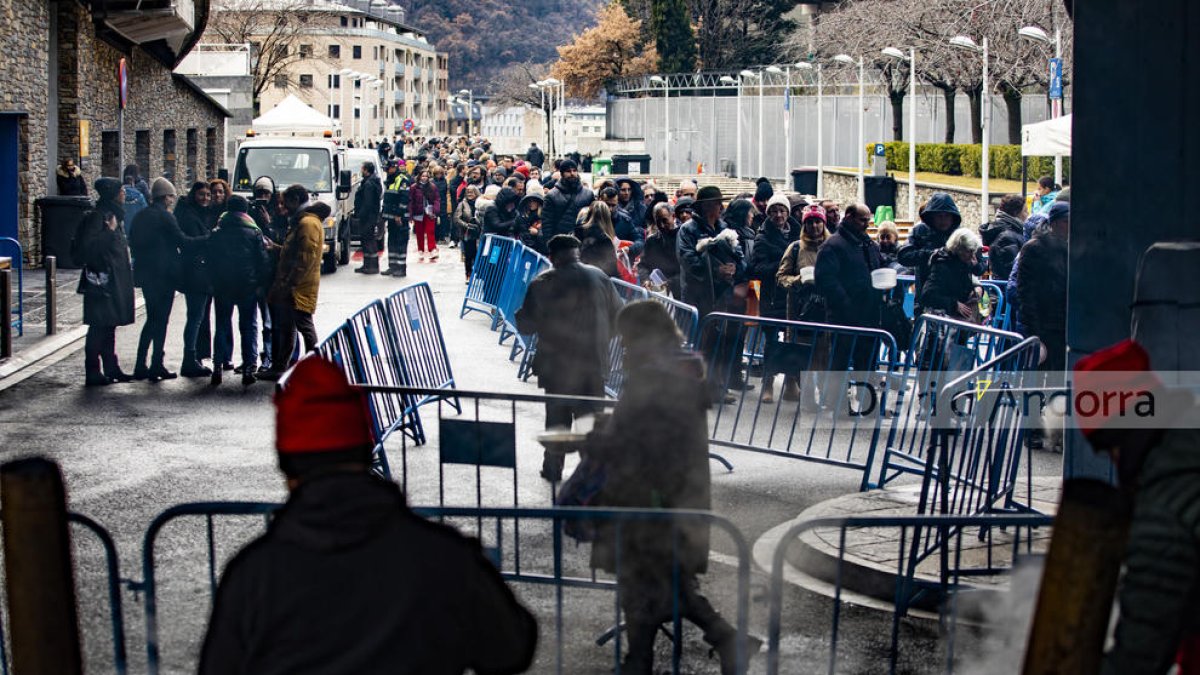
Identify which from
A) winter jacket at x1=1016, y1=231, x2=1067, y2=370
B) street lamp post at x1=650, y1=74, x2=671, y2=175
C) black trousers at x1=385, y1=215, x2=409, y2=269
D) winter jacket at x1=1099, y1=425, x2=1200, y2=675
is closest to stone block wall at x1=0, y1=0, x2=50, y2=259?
black trousers at x1=385, y1=215, x2=409, y2=269

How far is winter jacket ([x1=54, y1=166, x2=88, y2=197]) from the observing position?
2673cm

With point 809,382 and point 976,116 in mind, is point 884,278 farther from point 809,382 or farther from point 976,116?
point 976,116

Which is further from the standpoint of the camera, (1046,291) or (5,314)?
(5,314)

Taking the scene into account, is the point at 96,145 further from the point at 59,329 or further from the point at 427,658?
the point at 427,658

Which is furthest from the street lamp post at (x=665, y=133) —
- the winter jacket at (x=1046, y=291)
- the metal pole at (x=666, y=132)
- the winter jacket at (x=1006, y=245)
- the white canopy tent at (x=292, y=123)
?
the winter jacket at (x=1046, y=291)

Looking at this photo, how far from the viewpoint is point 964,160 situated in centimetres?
4675

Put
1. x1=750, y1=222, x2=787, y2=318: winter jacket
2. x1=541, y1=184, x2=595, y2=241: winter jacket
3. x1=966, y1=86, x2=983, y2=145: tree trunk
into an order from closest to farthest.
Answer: x1=750, y1=222, x2=787, y2=318: winter jacket < x1=541, y1=184, x2=595, y2=241: winter jacket < x1=966, y1=86, x2=983, y2=145: tree trunk

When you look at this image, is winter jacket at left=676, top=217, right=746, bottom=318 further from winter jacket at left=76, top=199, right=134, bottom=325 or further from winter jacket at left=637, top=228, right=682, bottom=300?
winter jacket at left=76, top=199, right=134, bottom=325

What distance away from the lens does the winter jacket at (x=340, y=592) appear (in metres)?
3.10

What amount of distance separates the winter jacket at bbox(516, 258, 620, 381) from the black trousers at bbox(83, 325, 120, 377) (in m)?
5.92

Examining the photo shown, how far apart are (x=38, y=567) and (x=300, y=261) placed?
9896 millimetres

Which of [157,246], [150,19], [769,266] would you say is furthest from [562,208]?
[150,19]

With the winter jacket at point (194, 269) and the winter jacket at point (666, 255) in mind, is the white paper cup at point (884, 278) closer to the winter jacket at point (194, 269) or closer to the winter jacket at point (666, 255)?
the winter jacket at point (666, 255)

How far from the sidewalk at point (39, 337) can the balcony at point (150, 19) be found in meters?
9.02
